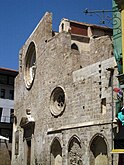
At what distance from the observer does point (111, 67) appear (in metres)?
14.0

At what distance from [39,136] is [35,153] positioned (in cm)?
108

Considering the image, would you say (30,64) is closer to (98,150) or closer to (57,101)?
(57,101)

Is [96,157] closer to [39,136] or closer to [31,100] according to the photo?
[39,136]

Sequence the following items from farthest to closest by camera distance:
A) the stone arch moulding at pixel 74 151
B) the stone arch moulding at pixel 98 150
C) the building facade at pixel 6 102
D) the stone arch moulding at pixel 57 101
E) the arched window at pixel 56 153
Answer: the building facade at pixel 6 102 → the stone arch moulding at pixel 57 101 → the arched window at pixel 56 153 → the stone arch moulding at pixel 74 151 → the stone arch moulding at pixel 98 150

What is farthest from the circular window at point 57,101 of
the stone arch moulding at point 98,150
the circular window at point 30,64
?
the circular window at point 30,64

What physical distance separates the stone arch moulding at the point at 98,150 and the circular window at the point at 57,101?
3727 millimetres

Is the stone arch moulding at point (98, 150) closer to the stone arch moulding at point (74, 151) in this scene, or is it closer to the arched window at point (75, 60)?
the stone arch moulding at point (74, 151)

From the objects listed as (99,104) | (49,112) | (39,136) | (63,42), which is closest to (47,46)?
(63,42)

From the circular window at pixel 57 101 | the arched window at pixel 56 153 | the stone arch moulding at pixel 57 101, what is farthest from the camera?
the circular window at pixel 57 101

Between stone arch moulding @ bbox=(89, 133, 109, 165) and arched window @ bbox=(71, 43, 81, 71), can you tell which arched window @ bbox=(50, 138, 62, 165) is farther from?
arched window @ bbox=(71, 43, 81, 71)

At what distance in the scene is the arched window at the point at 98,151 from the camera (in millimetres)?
14219

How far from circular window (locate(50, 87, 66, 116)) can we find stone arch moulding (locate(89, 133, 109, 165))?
3.73m

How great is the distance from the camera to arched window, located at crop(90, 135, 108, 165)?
1422 centimetres

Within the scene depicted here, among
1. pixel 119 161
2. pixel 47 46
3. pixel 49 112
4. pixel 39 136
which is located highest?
pixel 47 46
